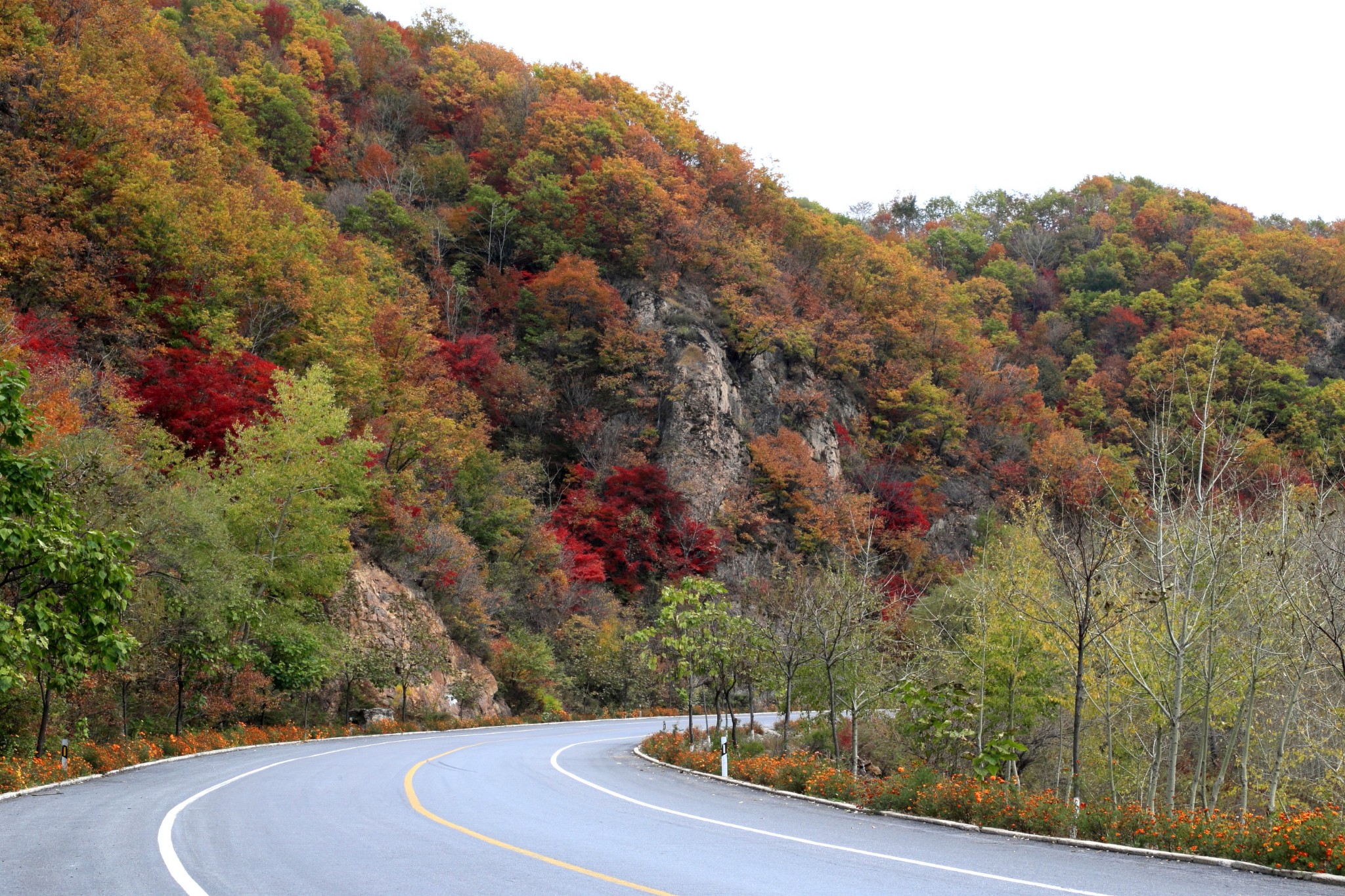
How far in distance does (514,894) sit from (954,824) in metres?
7.53

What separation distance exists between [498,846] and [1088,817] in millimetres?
7305

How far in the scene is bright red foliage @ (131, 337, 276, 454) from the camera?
31016 mm

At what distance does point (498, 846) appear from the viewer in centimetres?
977

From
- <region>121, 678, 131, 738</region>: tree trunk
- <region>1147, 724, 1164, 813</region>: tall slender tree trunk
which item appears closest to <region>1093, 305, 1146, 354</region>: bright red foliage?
<region>1147, 724, 1164, 813</region>: tall slender tree trunk

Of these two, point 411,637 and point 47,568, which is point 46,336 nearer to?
point 411,637

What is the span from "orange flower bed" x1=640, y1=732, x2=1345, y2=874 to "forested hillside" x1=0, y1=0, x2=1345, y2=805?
1.41 meters

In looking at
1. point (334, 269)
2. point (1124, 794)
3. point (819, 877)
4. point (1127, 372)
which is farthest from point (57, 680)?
point (1127, 372)

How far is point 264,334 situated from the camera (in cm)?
3941

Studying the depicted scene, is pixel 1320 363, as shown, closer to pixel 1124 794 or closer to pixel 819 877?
pixel 1124 794

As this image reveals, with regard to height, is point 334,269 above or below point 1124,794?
above

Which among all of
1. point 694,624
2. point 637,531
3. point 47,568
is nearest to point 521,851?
point 47,568

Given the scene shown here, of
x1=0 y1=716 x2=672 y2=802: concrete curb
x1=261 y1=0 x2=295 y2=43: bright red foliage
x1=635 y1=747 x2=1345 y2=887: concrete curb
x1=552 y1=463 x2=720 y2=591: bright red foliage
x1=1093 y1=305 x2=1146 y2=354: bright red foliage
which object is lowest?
x1=0 y1=716 x2=672 y2=802: concrete curb

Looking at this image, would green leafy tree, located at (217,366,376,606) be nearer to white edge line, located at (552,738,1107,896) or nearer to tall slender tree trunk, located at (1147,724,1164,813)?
white edge line, located at (552,738,1107,896)

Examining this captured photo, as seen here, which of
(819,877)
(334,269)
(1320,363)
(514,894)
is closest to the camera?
(514,894)
